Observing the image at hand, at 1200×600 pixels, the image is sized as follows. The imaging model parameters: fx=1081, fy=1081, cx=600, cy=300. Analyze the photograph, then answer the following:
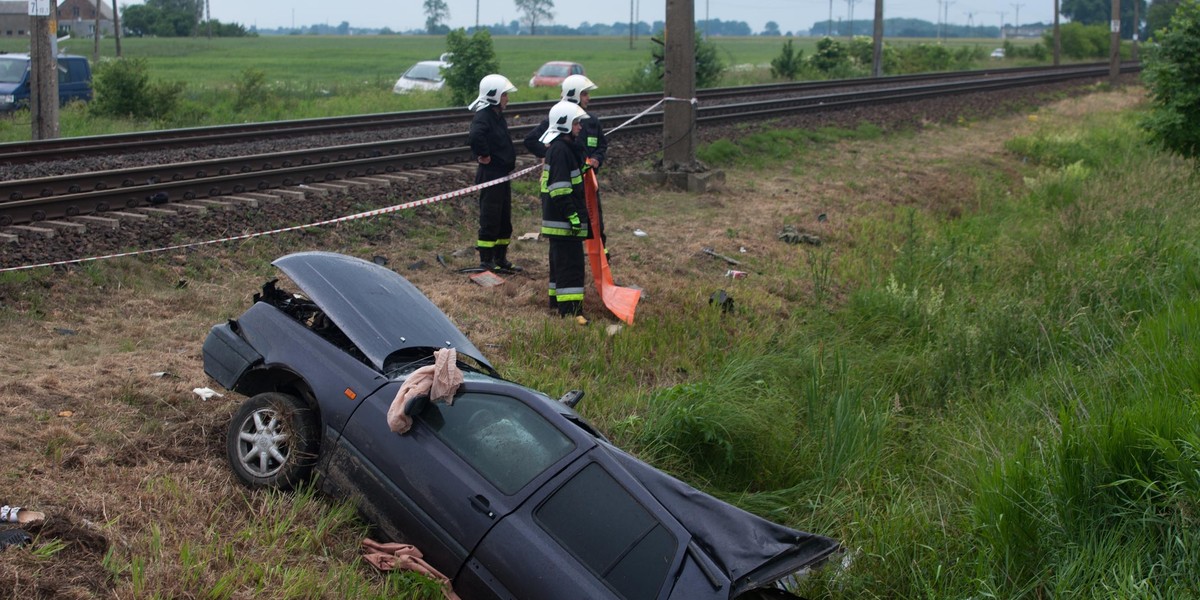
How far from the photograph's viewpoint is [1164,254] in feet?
34.9

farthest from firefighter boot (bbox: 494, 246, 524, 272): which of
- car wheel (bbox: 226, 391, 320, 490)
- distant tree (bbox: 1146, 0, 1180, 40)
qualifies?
distant tree (bbox: 1146, 0, 1180, 40)

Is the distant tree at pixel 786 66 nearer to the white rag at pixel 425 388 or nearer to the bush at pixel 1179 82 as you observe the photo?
the bush at pixel 1179 82

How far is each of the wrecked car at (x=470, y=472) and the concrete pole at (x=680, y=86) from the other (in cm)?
969

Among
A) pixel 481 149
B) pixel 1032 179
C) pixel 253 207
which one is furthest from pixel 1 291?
pixel 1032 179

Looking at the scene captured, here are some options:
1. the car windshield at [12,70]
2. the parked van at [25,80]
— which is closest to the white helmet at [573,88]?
the parked van at [25,80]

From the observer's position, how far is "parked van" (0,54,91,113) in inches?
798

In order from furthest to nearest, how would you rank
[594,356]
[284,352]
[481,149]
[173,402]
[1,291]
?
[481,149], [594,356], [1,291], [173,402], [284,352]

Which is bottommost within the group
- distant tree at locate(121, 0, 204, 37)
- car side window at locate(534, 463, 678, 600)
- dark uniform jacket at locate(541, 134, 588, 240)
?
car side window at locate(534, 463, 678, 600)

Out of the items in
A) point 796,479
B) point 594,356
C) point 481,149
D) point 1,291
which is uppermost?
point 481,149

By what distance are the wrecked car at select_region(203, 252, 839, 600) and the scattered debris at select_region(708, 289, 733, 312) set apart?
4185 mm

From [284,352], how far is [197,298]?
3.32 meters

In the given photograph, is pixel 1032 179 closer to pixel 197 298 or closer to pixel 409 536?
pixel 197 298

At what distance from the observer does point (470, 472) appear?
4.89 m

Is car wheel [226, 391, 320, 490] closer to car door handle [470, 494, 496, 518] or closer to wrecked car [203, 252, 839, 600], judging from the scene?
wrecked car [203, 252, 839, 600]
